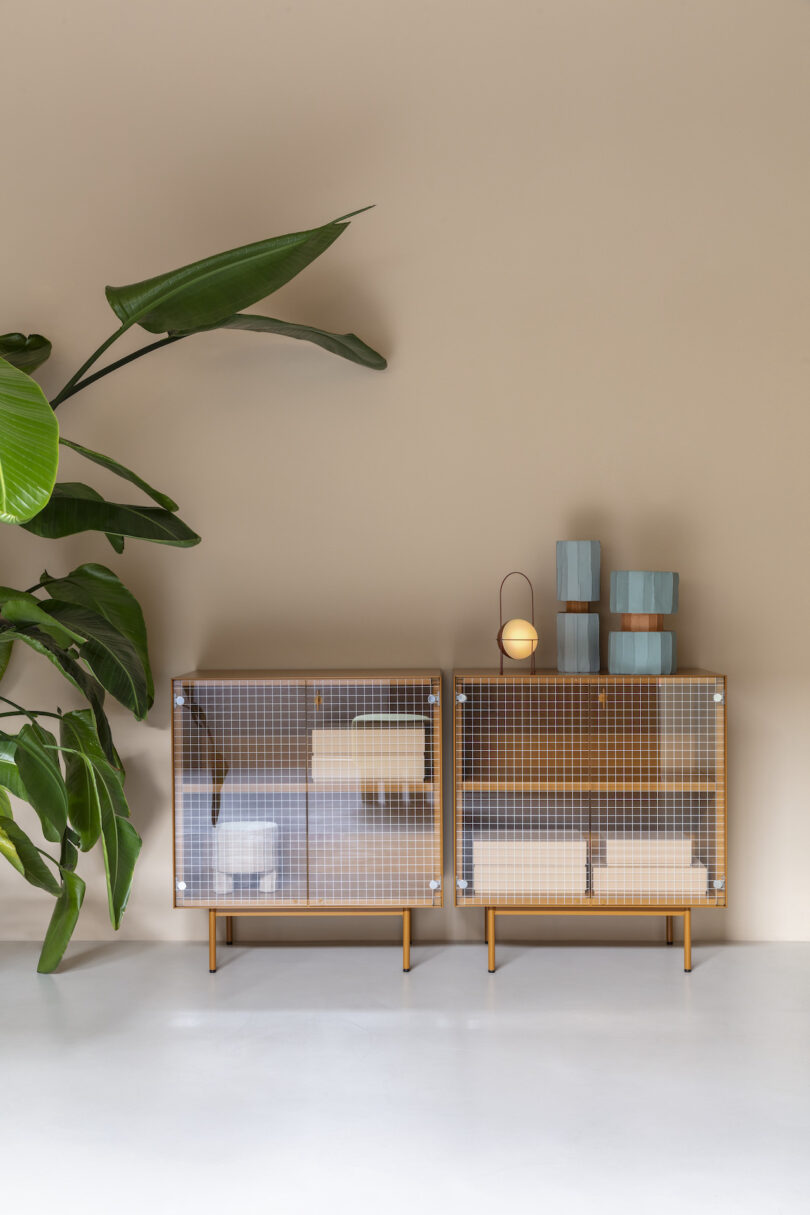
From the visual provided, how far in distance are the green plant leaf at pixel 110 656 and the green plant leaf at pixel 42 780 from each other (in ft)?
0.97

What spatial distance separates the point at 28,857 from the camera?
262cm

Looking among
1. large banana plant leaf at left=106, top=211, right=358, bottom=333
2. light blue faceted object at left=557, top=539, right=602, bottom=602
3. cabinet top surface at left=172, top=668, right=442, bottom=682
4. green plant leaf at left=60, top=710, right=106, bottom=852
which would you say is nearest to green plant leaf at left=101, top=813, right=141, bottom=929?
green plant leaf at left=60, top=710, right=106, bottom=852

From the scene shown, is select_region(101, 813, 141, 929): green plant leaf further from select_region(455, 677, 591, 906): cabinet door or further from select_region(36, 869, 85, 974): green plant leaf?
select_region(455, 677, 591, 906): cabinet door

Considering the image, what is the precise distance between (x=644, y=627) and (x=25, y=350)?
215cm

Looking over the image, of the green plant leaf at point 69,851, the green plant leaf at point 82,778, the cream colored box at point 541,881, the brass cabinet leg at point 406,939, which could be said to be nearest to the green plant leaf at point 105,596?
the green plant leaf at point 82,778

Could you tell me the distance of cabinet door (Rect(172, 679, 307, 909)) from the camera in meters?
2.70

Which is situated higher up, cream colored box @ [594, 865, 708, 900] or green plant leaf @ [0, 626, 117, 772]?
green plant leaf @ [0, 626, 117, 772]

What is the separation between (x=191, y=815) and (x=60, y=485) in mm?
1029

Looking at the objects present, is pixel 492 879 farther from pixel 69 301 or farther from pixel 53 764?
pixel 69 301

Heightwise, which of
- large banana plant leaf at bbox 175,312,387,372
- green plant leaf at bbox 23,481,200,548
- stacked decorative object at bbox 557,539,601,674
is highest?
large banana plant leaf at bbox 175,312,387,372

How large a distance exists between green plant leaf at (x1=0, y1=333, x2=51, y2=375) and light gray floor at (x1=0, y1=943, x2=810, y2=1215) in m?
1.90

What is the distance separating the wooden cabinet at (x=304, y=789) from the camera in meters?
2.70

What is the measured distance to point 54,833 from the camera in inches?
96.5

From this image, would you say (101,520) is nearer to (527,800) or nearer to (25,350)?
(25,350)
